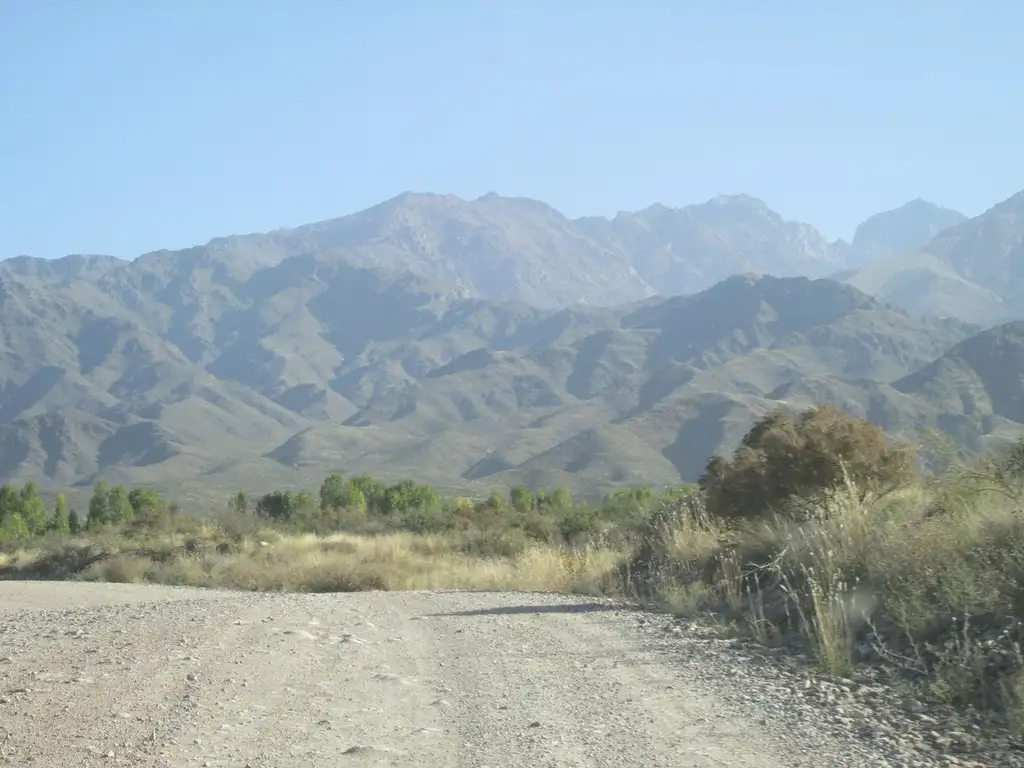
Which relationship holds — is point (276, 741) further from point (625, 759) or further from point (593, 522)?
point (593, 522)

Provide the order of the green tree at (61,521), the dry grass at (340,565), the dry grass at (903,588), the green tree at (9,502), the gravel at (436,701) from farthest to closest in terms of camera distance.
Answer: the green tree at (9,502)
the green tree at (61,521)
the dry grass at (340,565)
the dry grass at (903,588)
the gravel at (436,701)

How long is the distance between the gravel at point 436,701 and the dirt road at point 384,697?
20 mm

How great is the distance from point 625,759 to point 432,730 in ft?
4.38

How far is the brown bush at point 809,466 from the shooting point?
48.5 ft

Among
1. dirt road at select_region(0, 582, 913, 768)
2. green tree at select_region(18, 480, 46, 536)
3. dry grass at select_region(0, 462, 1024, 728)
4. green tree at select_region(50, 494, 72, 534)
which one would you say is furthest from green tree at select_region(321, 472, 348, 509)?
dirt road at select_region(0, 582, 913, 768)

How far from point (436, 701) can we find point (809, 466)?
822cm

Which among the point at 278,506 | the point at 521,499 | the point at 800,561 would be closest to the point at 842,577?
the point at 800,561

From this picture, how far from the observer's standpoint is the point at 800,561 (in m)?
11.1

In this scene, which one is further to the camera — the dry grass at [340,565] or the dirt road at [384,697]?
the dry grass at [340,565]

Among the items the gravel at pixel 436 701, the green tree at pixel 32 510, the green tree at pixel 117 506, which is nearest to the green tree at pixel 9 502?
the green tree at pixel 32 510

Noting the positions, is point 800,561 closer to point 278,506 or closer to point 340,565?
point 340,565

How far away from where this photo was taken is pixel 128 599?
787 inches

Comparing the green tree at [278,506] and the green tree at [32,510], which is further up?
the green tree at [32,510]

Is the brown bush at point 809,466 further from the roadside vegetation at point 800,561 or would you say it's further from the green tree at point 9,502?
the green tree at point 9,502
